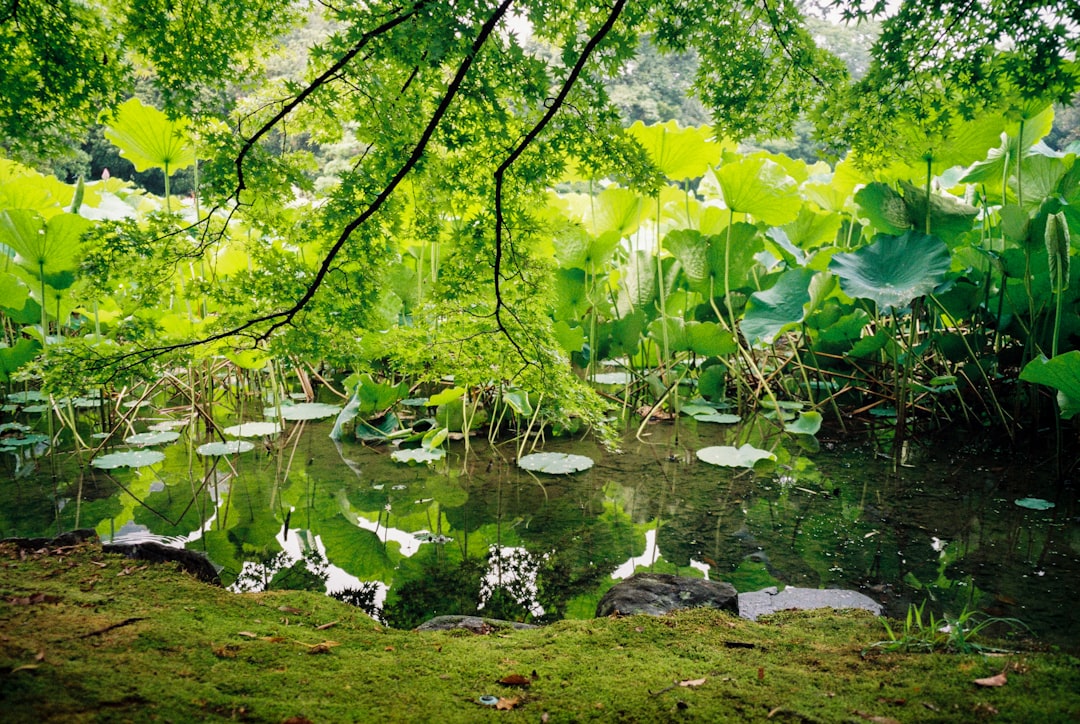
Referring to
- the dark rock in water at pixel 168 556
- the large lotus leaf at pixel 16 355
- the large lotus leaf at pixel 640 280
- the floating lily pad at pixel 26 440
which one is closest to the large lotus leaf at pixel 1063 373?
the large lotus leaf at pixel 640 280

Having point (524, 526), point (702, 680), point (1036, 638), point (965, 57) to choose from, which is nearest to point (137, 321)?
point (524, 526)

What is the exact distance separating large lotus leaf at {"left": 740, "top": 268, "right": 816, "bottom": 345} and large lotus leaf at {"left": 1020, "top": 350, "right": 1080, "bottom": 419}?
104 centimetres

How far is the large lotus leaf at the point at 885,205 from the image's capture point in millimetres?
3354

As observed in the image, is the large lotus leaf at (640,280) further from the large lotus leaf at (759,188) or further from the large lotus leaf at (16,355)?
the large lotus leaf at (16,355)

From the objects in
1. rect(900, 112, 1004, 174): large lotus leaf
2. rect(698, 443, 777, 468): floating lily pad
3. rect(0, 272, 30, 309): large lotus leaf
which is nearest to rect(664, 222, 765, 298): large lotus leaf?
rect(900, 112, 1004, 174): large lotus leaf

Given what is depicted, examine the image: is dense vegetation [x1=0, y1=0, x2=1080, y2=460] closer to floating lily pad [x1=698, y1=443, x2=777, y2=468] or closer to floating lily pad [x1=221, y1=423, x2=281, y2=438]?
floating lily pad [x1=221, y1=423, x2=281, y2=438]

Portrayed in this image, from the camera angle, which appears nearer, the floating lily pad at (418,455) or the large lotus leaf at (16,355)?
the floating lily pad at (418,455)

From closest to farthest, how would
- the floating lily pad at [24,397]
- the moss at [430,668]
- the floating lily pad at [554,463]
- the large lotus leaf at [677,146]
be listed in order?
the moss at [430,668] → the floating lily pad at [554,463] → the large lotus leaf at [677,146] → the floating lily pad at [24,397]

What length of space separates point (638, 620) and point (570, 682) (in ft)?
1.26

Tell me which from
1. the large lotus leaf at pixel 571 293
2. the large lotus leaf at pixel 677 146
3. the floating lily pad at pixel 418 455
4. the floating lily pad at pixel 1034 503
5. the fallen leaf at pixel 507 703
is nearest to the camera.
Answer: the fallen leaf at pixel 507 703

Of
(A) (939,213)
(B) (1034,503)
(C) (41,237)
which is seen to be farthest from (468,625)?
(A) (939,213)

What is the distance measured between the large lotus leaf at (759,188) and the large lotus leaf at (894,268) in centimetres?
60

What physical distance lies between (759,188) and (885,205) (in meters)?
0.61

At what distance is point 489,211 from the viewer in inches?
75.6
